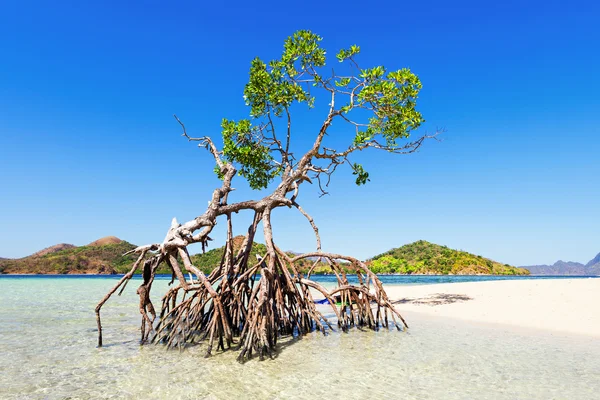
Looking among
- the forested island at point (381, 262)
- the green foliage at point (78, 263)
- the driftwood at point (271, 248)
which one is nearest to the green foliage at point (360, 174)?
the driftwood at point (271, 248)

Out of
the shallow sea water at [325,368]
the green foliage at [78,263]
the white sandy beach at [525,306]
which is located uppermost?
the green foliage at [78,263]

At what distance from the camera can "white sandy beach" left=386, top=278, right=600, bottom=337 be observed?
35.0ft

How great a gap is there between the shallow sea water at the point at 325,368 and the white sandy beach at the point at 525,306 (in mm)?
1824

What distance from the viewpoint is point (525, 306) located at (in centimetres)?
1333

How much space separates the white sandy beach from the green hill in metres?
67.3

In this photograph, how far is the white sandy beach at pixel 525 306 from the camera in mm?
10680

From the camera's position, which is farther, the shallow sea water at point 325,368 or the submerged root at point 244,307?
the submerged root at point 244,307

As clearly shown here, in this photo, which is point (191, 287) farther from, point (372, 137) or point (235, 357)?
point (372, 137)

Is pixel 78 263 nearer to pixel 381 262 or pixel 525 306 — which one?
pixel 381 262

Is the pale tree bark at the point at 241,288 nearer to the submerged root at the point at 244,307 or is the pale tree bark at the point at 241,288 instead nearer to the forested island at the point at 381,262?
the submerged root at the point at 244,307

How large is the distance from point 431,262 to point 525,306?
7585 centimetres

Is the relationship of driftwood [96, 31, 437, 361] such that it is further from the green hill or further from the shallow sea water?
the green hill

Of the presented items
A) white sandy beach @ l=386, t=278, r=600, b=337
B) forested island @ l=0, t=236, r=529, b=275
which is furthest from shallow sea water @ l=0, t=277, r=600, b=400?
forested island @ l=0, t=236, r=529, b=275

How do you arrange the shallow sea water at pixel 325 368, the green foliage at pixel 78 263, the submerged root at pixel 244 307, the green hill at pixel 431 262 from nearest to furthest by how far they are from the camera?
the shallow sea water at pixel 325 368 → the submerged root at pixel 244 307 → the green hill at pixel 431 262 → the green foliage at pixel 78 263
